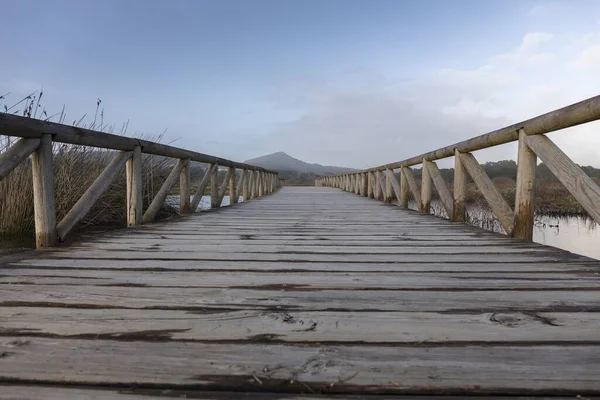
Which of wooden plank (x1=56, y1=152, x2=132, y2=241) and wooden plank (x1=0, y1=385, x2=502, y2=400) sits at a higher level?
wooden plank (x1=56, y1=152, x2=132, y2=241)

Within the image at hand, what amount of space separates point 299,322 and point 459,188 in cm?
312

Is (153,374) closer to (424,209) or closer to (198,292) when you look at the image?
(198,292)

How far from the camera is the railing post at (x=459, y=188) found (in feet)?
12.1

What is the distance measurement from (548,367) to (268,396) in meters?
0.72

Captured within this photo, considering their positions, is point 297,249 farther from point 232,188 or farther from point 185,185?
point 232,188

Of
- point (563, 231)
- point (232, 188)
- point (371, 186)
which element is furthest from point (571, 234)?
point (232, 188)

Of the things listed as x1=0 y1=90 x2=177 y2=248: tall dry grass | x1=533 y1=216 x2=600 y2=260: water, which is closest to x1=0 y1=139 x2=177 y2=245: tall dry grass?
x1=0 y1=90 x2=177 y2=248: tall dry grass

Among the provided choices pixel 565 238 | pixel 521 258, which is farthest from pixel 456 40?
pixel 521 258

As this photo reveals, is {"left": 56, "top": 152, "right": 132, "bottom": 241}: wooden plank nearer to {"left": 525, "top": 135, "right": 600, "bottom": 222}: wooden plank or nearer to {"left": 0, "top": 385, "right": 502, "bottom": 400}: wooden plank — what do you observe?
{"left": 0, "top": 385, "right": 502, "bottom": 400}: wooden plank

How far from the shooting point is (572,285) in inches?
62.8

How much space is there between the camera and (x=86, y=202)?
100 inches

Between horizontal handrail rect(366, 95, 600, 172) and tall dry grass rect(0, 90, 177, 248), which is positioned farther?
tall dry grass rect(0, 90, 177, 248)

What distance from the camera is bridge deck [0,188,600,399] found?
872 mm

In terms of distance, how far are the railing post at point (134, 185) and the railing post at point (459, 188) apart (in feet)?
10.5
